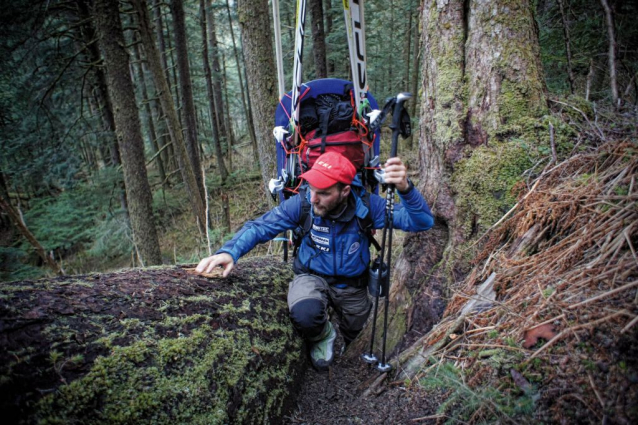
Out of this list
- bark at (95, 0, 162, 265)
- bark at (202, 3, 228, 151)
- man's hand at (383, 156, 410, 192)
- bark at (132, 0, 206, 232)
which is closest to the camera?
man's hand at (383, 156, 410, 192)

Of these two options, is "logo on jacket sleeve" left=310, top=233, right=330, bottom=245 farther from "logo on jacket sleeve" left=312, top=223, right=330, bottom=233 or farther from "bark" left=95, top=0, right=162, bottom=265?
"bark" left=95, top=0, right=162, bottom=265

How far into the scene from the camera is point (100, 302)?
2.15 metres

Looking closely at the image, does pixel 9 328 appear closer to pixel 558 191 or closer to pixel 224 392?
pixel 224 392

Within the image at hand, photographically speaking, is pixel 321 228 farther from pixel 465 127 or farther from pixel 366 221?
pixel 465 127

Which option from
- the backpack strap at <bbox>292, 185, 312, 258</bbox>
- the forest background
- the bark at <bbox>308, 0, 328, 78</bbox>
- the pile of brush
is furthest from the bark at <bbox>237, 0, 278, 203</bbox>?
the bark at <bbox>308, 0, 328, 78</bbox>

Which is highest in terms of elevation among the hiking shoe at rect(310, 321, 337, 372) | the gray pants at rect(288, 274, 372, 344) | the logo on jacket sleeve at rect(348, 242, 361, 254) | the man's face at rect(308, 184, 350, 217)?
the man's face at rect(308, 184, 350, 217)

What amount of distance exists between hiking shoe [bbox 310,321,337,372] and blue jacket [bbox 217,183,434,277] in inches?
26.4

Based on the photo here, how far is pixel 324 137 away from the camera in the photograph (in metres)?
4.21

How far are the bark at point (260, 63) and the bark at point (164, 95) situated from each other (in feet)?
10.9

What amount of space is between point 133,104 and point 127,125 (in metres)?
0.51

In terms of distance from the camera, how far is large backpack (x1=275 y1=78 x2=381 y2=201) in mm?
4246

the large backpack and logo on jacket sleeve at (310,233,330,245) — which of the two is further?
the large backpack

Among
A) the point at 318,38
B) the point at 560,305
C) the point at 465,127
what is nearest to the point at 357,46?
the point at 465,127

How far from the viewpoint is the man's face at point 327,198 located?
3.16 m
